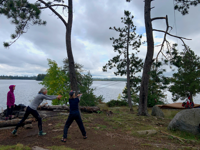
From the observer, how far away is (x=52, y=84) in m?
24.8

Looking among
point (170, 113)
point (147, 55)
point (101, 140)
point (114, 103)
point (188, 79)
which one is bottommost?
point (170, 113)

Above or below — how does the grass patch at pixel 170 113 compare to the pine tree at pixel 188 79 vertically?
below

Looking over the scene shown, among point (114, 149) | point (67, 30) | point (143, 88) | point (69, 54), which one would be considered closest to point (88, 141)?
point (114, 149)

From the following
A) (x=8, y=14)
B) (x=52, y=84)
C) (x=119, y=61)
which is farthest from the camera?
(x=52, y=84)

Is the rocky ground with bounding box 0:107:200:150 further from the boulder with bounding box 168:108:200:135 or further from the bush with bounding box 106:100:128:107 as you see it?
the bush with bounding box 106:100:128:107

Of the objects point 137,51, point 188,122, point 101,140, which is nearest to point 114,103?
point 137,51

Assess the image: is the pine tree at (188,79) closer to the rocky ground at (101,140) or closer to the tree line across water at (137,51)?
the tree line across water at (137,51)

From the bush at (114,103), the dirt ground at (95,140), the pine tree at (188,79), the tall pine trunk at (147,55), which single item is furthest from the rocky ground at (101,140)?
the bush at (114,103)

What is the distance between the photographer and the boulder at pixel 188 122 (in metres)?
7.03

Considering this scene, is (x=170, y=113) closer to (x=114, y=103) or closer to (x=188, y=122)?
(x=114, y=103)

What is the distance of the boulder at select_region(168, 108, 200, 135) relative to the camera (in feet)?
23.1

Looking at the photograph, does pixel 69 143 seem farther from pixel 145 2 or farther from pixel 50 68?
pixel 50 68

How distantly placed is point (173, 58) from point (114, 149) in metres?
9.18

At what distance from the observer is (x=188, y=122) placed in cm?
720
